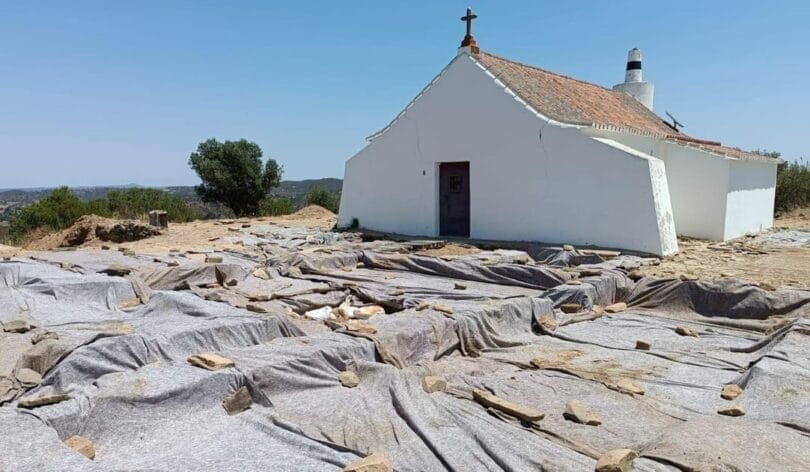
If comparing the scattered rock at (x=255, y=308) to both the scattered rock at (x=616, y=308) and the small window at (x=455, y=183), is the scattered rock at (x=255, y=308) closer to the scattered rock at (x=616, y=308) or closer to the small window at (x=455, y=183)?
the scattered rock at (x=616, y=308)

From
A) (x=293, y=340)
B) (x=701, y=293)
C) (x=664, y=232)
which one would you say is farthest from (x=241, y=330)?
(x=664, y=232)

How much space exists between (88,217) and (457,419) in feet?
48.1

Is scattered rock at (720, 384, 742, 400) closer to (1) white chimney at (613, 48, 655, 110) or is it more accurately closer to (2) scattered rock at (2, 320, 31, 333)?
(2) scattered rock at (2, 320, 31, 333)

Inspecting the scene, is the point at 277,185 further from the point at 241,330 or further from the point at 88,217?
the point at 241,330

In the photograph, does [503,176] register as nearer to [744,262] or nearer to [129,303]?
[744,262]

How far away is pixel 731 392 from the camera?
437 cm

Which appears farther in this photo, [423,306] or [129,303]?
[129,303]

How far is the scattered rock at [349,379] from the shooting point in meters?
4.39

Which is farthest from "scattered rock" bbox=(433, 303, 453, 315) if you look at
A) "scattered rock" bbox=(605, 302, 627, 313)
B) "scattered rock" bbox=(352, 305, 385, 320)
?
"scattered rock" bbox=(605, 302, 627, 313)

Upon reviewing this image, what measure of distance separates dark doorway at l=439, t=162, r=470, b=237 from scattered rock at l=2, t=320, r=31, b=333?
34.4 feet

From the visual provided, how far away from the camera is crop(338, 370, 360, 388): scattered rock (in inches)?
173

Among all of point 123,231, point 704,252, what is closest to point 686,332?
point 704,252

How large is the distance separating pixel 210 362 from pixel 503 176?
10321 mm

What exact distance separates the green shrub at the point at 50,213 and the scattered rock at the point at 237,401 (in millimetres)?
18052
